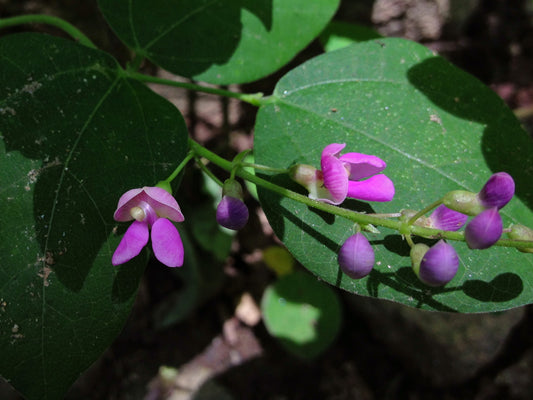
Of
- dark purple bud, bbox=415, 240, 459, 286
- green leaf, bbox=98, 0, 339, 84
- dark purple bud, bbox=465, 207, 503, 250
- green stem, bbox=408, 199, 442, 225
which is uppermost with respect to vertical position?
green leaf, bbox=98, 0, 339, 84

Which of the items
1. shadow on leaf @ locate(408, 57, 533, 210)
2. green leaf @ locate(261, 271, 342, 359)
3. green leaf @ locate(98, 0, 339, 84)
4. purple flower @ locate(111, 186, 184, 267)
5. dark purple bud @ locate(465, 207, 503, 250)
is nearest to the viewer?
dark purple bud @ locate(465, 207, 503, 250)

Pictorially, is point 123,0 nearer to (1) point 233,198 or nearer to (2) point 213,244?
(1) point 233,198

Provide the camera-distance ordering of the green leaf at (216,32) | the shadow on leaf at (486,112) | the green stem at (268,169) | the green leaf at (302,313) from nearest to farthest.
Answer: the green stem at (268,169)
the shadow on leaf at (486,112)
the green leaf at (216,32)
the green leaf at (302,313)

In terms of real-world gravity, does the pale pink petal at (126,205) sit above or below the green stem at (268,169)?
below

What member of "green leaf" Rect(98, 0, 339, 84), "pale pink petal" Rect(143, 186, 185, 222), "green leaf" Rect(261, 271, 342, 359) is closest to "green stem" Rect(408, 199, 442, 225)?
"pale pink petal" Rect(143, 186, 185, 222)

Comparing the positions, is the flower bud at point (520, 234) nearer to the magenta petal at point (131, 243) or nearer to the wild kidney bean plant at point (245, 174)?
the wild kidney bean plant at point (245, 174)

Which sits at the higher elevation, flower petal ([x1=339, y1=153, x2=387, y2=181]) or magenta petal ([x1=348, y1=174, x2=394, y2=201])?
flower petal ([x1=339, y1=153, x2=387, y2=181])

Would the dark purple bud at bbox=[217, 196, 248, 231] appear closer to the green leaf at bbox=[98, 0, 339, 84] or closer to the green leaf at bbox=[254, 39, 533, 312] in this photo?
the green leaf at bbox=[254, 39, 533, 312]

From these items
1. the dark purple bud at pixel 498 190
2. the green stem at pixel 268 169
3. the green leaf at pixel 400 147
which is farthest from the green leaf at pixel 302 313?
the dark purple bud at pixel 498 190

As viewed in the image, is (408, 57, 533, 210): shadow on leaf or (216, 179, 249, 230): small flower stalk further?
(408, 57, 533, 210): shadow on leaf
